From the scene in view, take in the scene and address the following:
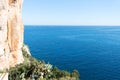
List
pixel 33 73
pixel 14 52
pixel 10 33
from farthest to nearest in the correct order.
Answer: pixel 14 52, pixel 10 33, pixel 33 73

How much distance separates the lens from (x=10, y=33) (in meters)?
47.9

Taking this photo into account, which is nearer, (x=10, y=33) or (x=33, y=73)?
(x=33, y=73)

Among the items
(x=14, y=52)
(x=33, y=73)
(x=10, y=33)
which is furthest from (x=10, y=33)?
(x=33, y=73)

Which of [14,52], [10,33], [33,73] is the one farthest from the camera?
[14,52]

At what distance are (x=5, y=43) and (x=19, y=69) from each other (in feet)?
23.9

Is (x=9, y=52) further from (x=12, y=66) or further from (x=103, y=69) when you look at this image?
(x=103, y=69)

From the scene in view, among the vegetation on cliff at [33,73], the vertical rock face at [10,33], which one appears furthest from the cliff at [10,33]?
the vegetation on cliff at [33,73]

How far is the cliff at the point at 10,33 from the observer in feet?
140

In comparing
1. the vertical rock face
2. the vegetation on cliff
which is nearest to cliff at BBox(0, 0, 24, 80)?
the vertical rock face

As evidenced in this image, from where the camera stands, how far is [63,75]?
50.6 meters

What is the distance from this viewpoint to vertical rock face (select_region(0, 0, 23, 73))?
4272 centimetres

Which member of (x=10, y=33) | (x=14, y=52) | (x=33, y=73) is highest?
(x=10, y=33)

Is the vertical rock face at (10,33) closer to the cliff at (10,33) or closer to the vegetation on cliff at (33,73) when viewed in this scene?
the cliff at (10,33)

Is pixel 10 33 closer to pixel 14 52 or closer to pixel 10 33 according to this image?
pixel 10 33
